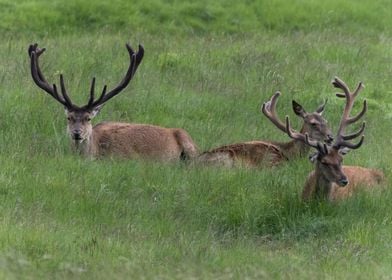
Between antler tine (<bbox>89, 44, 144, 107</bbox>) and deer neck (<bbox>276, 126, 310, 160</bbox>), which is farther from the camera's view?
deer neck (<bbox>276, 126, 310, 160</bbox>)

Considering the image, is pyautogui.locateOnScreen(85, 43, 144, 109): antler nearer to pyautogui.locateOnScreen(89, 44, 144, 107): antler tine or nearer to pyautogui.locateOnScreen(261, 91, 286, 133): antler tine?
pyautogui.locateOnScreen(89, 44, 144, 107): antler tine

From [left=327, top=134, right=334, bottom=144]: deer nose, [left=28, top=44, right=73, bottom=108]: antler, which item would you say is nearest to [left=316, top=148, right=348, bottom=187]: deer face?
[left=327, top=134, right=334, bottom=144]: deer nose

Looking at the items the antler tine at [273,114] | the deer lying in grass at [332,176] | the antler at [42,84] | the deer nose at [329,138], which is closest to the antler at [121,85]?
the antler at [42,84]

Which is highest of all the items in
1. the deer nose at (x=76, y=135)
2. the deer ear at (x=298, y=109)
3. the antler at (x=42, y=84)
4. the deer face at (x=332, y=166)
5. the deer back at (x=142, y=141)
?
the antler at (x=42, y=84)

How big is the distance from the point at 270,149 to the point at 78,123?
234 cm

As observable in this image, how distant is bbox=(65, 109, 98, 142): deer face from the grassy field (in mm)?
219

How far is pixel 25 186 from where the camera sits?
32.3ft

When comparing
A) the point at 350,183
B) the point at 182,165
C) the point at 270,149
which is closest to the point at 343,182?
the point at 350,183

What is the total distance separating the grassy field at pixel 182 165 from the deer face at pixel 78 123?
0.22m

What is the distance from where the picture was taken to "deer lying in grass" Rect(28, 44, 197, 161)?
12.2 meters

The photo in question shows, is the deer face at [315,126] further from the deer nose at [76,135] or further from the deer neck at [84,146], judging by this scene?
the deer nose at [76,135]

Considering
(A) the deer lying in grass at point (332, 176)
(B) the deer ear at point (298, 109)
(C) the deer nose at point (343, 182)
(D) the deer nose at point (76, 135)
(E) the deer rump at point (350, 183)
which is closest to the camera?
(C) the deer nose at point (343, 182)

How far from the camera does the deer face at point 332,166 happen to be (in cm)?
1048

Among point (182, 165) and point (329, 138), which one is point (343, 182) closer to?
point (329, 138)
